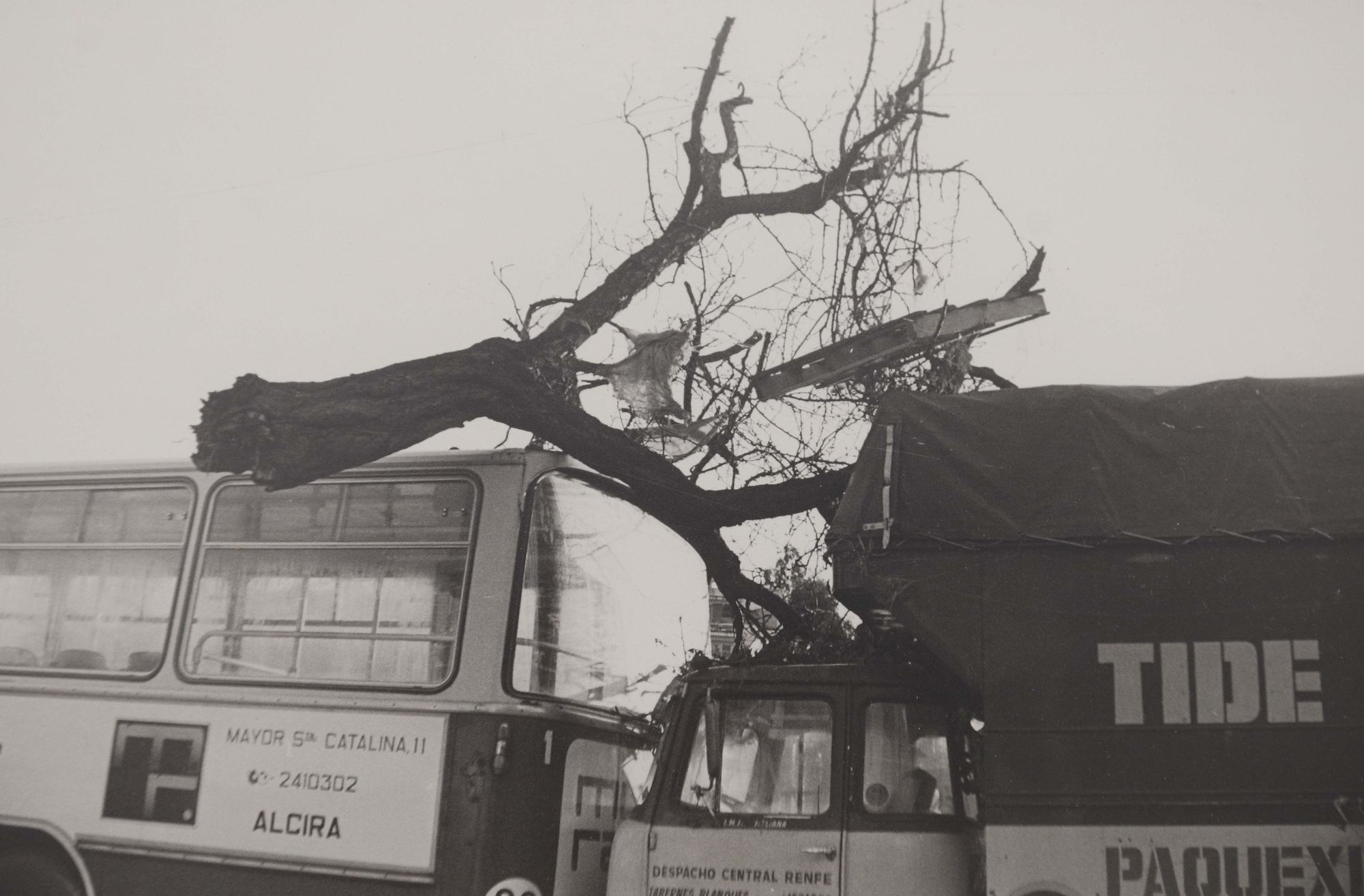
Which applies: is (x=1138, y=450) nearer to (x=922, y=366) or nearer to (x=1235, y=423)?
(x=1235, y=423)

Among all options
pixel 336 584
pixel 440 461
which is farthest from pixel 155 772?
pixel 440 461

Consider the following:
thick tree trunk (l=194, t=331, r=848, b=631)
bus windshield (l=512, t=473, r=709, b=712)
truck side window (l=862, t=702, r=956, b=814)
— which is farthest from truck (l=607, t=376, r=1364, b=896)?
thick tree trunk (l=194, t=331, r=848, b=631)

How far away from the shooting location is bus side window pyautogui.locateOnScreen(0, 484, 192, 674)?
21.8ft

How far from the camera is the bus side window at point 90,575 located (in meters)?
6.65

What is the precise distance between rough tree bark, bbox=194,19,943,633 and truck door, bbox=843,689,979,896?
1.78 m

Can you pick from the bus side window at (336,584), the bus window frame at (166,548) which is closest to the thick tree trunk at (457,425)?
the bus side window at (336,584)

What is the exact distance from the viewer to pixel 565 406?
6.63 meters

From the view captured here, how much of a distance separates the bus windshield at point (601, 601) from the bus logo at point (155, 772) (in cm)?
183

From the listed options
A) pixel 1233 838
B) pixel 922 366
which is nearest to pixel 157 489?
pixel 922 366

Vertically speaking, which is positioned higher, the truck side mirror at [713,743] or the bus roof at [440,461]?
the bus roof at [440,461]

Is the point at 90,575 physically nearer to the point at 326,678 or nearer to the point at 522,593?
the point at 326,678

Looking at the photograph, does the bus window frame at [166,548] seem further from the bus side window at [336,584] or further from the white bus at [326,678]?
the bus side window at [336,584]

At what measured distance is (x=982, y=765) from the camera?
182 inches

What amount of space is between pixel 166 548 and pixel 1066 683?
4798 millimetres
